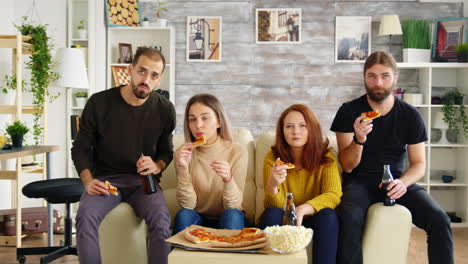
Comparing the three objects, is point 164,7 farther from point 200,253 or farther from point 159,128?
point 200,253

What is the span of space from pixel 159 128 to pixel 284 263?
4.48 feet

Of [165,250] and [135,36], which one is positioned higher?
[135,36]

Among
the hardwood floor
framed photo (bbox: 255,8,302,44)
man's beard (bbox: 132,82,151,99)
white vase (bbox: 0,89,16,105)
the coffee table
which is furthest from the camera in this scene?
framed photo (bbox: 255,8,302,44)

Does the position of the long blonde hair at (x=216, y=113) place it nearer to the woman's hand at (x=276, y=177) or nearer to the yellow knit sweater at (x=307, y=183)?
the yellow knit sweater at (x=307, y=183)

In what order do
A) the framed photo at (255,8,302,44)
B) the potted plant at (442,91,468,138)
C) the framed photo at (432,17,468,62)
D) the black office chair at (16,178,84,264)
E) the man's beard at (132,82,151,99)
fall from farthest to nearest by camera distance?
the framed photo at (255,8,302,44)
the framed photo at (432,17,468,62)
the potted plant at (442,91,468,138)
the black office chair at (16,178,84,264)
the man's beard at (132,82,151,99)

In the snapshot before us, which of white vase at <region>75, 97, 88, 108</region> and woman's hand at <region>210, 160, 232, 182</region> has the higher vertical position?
white vase at <region>75, 97, 88, 108</region>

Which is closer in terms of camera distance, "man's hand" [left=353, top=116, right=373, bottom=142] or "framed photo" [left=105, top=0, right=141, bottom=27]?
"man's hand" [left=353, top=116, right=373, bottom=142]

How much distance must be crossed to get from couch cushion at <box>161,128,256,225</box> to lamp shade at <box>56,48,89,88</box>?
1.90m

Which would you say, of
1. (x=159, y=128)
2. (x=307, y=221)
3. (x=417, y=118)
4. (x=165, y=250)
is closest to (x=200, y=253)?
(x=165, y=250)

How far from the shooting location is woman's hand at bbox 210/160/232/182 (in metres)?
2.88

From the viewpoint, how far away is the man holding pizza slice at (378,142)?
3092 mm

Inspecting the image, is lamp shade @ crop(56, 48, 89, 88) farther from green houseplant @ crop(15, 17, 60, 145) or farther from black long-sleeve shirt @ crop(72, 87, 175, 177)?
black long-sleeve shirt @ crop(72, 87, 175, 177)

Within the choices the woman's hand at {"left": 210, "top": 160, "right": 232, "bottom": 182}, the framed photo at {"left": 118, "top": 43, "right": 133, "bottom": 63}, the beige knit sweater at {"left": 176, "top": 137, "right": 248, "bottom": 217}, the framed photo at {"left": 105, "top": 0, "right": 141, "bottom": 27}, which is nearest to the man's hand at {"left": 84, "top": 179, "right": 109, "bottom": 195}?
the beige knit sweater at {"left": 176, "top": 137, "right": 248, "bottom": 217}

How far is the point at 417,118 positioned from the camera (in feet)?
10.8
